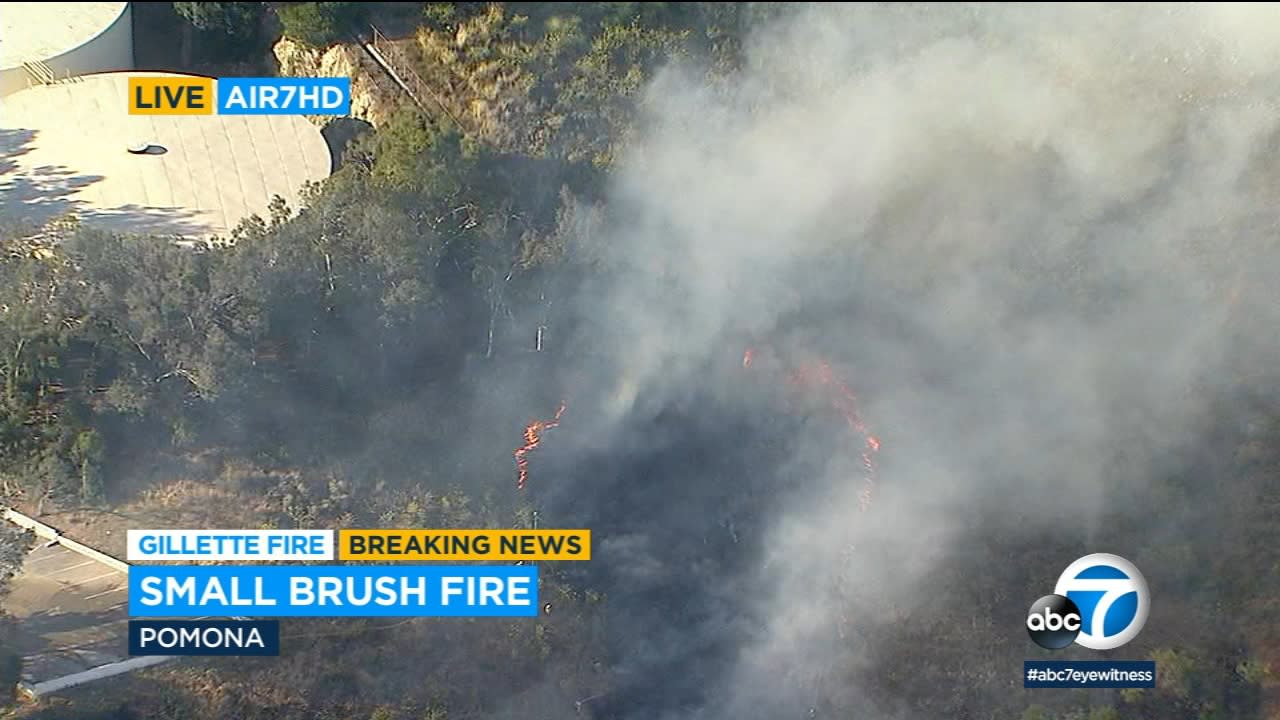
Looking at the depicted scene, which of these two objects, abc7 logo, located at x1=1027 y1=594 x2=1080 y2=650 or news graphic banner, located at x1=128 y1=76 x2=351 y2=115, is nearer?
abc7 logo, located at x1=1027 y1=594 x2=1080 y2=650

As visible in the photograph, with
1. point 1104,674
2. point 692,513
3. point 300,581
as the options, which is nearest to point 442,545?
point 300,581

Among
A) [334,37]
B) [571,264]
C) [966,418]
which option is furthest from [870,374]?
[334,37]

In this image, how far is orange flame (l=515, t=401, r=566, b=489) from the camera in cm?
1958

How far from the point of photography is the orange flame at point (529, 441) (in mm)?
19578

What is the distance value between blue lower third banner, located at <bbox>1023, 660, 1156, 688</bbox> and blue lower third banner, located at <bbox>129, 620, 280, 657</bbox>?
1025cm

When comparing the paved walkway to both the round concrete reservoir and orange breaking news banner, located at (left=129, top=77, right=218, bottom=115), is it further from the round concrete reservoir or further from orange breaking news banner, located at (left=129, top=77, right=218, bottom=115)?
orange breaking news banner, located at (left=129, top=77, right=218, bottom=115)

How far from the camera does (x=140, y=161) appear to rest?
2159 centimetres

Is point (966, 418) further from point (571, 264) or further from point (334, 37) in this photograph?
point (334, 37)

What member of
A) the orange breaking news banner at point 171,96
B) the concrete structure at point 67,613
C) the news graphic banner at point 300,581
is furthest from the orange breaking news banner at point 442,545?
the orange breaking news banner at point 171,96

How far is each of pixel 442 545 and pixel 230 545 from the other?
2.86 metres

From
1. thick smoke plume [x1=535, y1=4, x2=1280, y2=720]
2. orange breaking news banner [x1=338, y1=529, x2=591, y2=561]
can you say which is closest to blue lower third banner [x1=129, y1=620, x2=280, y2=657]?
orange breaking news banner [x1=338, y1=529, x2=591, y2=561]

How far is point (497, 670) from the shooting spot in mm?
17578

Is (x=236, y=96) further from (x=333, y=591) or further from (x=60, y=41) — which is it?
(x=333, y=591)

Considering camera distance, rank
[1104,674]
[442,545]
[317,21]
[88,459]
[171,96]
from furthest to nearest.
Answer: [317,21] < [171,96] < [442,545] < [88,459] < [1104,674]
